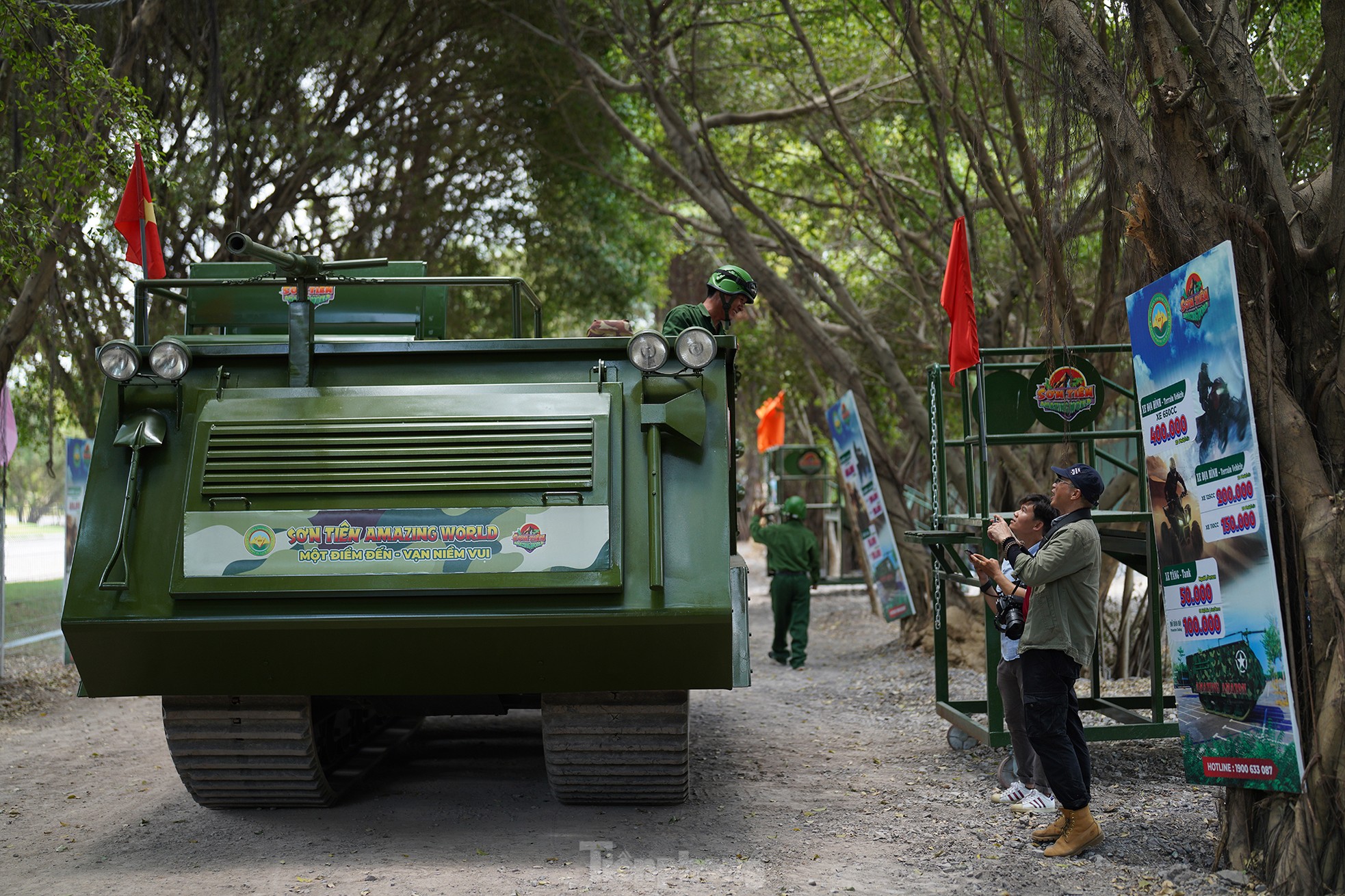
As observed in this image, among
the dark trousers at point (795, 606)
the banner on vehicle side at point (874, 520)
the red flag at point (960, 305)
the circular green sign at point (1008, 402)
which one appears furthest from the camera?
the dark trousers at point (795, 606)

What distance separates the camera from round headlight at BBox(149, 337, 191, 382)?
531cm

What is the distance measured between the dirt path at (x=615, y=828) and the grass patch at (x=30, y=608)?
6582mm

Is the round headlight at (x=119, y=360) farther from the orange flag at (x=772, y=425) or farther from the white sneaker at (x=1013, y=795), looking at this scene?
the orange flag at (x=772, y=425)

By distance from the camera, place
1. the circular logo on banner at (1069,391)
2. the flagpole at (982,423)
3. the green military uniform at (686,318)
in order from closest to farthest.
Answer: the green military uniform at (686,318) → the flagpole at (982,423) → the circular logo on banner at (1069,391)

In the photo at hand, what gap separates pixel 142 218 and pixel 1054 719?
6.81m

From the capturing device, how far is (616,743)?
221 inches

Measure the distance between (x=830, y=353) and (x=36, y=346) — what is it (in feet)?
32.7

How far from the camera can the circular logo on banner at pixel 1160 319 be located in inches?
197

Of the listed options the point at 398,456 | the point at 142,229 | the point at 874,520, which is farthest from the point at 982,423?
the point at 142,229

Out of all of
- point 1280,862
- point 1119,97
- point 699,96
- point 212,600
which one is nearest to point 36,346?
point 699,96

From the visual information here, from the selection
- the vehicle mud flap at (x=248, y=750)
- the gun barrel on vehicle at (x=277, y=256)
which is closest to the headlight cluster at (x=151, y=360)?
the gun barrel on vehicle at (x=277, y=256)

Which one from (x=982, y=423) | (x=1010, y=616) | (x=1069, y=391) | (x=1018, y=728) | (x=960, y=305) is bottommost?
(x=1018, y=728)

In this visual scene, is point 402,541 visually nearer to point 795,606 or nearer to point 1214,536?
point 1214,536

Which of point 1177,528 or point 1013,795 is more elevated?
point 1177,528
